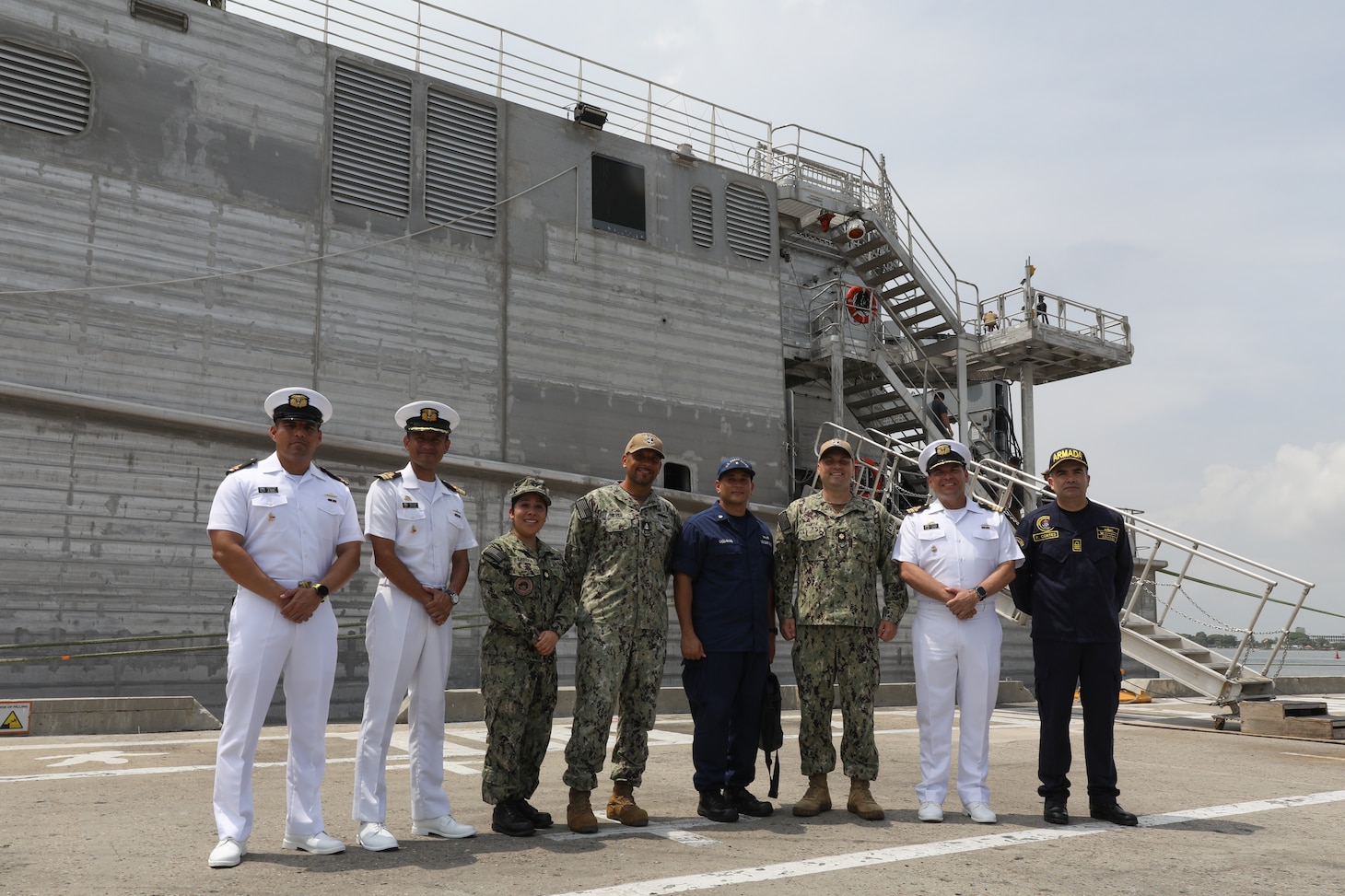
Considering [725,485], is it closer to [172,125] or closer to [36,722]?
[36,722]

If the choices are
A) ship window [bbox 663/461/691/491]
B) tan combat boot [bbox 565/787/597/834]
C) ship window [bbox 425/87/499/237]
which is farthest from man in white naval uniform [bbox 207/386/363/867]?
ship window [bbox 663/461/691/491]

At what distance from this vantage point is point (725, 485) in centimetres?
460

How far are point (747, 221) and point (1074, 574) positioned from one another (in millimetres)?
10696

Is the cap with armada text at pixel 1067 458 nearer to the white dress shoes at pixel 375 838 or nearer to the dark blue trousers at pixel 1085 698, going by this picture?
the dark blue trousers at pixel 1085 698

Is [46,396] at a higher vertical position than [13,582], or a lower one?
higher

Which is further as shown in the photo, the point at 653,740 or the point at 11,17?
the point at 11,17

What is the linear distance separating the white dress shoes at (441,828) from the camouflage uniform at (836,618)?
1.54m

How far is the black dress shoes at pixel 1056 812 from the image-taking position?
14.2 feet

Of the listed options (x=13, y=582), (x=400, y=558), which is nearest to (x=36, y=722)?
(x=13, y=582)

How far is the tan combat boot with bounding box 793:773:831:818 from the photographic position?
174 inches

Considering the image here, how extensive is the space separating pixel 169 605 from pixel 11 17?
19.3ft

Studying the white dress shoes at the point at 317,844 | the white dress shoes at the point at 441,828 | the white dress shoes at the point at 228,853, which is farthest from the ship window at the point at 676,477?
the white dress shoes at the point at 228,853

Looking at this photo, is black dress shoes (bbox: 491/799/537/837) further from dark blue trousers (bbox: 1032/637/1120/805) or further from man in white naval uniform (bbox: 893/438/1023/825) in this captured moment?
dark blue trousers (bbox: 1032/637/1120/805)

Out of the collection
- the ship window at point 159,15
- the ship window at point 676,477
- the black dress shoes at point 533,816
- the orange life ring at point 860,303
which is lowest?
the black dress shoes at point 533,816
